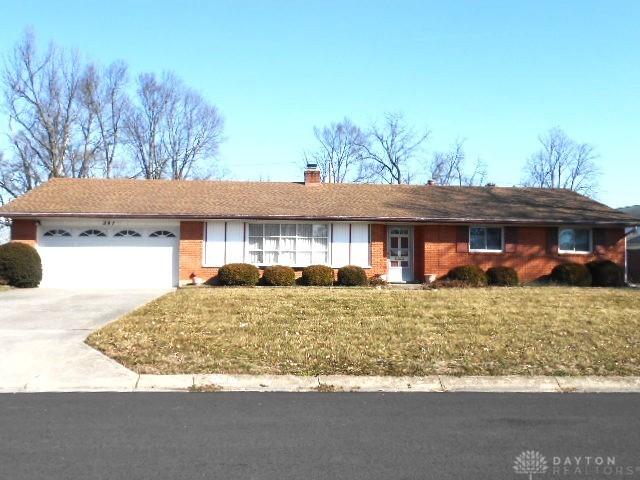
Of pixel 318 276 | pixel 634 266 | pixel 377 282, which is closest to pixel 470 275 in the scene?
pixel 377 282

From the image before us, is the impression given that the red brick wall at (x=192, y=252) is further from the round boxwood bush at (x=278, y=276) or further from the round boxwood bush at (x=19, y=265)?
the round boxwood bush at (x=19, y=265)

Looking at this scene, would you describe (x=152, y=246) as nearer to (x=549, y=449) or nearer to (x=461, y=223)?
(x=461, y=223)

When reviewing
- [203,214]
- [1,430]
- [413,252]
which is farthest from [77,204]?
[1,430]

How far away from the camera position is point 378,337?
1063 cm

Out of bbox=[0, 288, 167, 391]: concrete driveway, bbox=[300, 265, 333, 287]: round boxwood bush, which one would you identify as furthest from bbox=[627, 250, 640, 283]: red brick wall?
bbox=[0, 288, 167, 391]: concrete driveway

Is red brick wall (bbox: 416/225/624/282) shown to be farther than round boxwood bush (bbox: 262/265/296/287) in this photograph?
Yes

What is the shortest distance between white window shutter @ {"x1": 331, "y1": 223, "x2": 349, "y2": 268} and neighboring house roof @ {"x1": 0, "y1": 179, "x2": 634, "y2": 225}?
641mm

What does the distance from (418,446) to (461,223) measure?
19593 millimetres

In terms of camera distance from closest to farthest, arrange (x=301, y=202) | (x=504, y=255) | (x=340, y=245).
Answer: (x=340, y=245) < (x=504, y=255) < (x=301, y=202)

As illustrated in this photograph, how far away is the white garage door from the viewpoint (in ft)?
75.6

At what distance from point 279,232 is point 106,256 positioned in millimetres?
6601

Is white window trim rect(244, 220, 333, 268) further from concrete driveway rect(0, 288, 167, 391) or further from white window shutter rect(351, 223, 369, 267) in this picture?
concrete driveway rect(0, 288, 167, 391)

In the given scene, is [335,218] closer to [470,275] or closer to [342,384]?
[470,275]

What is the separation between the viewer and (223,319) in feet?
40.2
